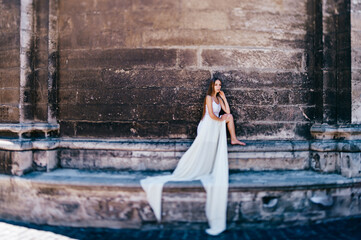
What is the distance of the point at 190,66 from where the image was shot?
4.82 metres

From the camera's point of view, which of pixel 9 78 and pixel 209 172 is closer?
pixel 209 172

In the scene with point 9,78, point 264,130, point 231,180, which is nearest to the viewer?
point 231,180

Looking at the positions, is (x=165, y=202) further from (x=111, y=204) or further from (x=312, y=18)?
(x=312, y=18)

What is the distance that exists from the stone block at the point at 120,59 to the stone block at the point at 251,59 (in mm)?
675

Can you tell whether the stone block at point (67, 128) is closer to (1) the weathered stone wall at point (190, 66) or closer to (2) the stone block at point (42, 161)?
(1) the weathered stone wall at point (190, 66)

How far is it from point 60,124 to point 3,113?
1011 mm

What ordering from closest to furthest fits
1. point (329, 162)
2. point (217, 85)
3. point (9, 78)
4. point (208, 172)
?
point (208, 172)
point (217, 85)
point (329, 162)
point (9, 78)

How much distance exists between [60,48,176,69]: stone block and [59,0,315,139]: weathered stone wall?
0.02 metres

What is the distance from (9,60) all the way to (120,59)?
2.01 meters

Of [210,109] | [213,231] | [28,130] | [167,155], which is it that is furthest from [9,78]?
[213,231]

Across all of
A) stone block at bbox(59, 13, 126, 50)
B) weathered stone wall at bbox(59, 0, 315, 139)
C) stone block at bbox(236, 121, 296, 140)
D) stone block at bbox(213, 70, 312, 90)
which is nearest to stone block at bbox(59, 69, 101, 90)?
weathered stone wall at bbox(59, 0, 315, 139)

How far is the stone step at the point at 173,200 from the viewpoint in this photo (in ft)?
13.5

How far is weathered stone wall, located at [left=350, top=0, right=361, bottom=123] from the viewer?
187 inches

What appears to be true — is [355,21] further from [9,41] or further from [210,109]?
[9,41]
